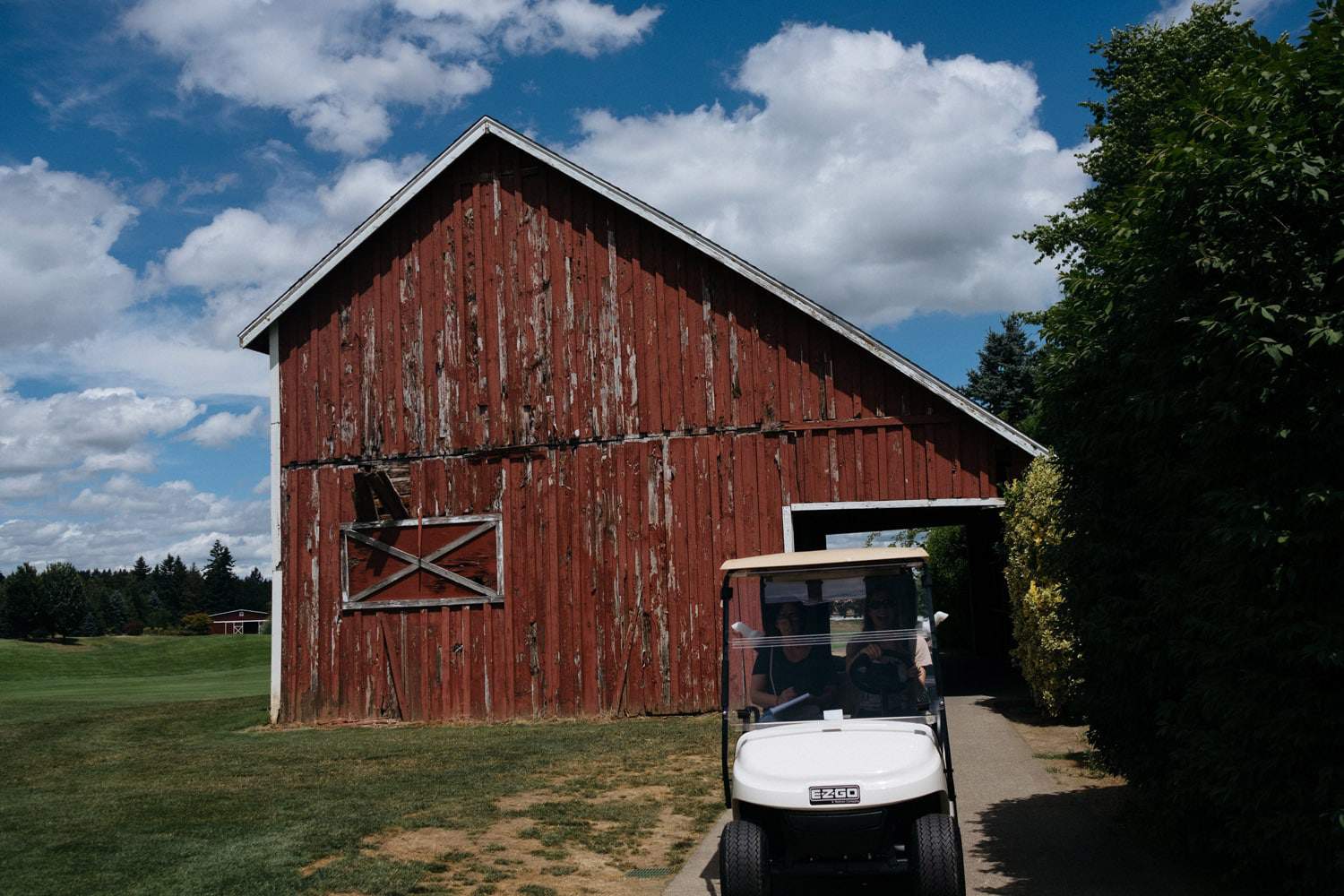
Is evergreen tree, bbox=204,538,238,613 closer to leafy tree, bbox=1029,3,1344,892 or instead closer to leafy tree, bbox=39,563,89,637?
leafy tree, bbox=39,563,89,637

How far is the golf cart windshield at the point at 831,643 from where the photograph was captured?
6422 mm

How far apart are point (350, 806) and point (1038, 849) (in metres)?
5.80

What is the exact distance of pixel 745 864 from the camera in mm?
5668

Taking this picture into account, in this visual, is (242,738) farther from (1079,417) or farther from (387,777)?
(1079,417)

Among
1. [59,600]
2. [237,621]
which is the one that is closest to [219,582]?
[237,621]

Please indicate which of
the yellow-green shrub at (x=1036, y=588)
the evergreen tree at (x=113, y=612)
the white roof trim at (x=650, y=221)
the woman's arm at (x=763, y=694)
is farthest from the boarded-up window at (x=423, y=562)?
the evergreen tree at (x=113, y=612)

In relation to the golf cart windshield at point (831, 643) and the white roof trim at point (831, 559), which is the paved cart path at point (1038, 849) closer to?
the golf cart windshield at point (831, 643)

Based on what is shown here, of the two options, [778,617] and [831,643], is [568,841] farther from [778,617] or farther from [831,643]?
[831,643]

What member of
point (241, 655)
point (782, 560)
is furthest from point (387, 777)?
point (241, 655)

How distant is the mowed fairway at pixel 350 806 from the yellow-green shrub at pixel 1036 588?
4209mm

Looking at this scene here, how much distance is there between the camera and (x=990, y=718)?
1430cm

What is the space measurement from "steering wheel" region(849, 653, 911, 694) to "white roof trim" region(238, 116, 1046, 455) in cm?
842

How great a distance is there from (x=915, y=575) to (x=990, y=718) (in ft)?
28.6

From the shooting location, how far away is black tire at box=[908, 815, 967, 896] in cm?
548
